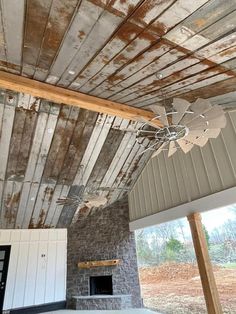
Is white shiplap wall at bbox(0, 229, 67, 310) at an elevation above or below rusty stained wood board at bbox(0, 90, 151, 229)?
below

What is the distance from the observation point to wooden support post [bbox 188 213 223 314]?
16.5 ft

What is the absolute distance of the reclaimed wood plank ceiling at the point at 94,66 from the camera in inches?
90.1

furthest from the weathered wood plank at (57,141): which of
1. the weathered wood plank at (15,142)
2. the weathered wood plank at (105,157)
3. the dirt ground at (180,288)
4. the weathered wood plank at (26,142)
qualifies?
the dirt ground at (180,288)

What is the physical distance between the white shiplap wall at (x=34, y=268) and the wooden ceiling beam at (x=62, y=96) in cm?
598

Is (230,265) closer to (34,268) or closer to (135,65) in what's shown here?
(135,65)

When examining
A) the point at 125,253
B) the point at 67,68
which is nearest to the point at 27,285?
the point at 125,253

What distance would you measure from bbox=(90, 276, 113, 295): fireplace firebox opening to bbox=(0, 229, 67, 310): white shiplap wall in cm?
106

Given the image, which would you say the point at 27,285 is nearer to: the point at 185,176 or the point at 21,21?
the point at 185,176

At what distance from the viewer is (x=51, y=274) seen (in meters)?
8.06


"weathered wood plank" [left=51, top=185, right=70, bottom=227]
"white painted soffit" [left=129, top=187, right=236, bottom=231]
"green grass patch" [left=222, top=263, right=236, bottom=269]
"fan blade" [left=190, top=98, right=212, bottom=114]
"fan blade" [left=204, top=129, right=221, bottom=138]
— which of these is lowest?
"green grass patch" [left=222, top=263, right=236, bottom=269]

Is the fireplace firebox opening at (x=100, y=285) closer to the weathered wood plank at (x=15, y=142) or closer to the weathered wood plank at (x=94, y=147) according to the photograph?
the weathered wood plank at (x=94, y=147)

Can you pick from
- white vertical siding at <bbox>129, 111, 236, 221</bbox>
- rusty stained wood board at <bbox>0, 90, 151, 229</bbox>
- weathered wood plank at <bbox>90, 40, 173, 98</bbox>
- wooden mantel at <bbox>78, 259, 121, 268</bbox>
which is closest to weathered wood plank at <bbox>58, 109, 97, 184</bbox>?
rusty stained wood board at <bbox>0, 90, 151, 229</bbox>

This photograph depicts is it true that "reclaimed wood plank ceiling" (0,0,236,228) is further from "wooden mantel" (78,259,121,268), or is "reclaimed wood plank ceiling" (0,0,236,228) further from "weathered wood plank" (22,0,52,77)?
"wooden mantel" (78,259,121,268)

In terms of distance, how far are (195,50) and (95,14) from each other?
129 cm
